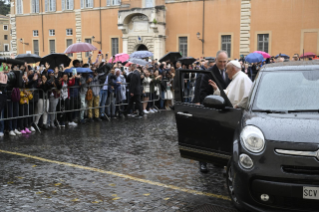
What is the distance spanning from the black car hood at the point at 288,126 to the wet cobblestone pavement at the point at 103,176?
144 cm

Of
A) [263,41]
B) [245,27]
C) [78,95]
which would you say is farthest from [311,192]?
[245,27]

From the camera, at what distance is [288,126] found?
4.48 meters

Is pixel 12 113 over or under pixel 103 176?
over

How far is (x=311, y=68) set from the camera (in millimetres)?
5449

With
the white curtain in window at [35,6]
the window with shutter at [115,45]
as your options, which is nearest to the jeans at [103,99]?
the window with shutter at [115,45]

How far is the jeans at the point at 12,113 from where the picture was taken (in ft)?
37.6

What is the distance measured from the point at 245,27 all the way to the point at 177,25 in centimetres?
656

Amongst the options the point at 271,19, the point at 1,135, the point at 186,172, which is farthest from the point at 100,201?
the point at 271,19

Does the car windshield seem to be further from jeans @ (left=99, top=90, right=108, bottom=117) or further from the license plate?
jeans @ (left=99, top=90, right=108, bottom=117)

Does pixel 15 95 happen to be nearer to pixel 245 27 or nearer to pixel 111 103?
pixel 111 103

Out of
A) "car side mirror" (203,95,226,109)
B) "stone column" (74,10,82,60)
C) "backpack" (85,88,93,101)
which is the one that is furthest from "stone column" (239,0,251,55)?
"car side mirror" (203,95,226,109)

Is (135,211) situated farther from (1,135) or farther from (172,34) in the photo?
(172,34)

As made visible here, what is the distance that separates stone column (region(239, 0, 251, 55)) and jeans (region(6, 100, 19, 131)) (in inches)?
1012

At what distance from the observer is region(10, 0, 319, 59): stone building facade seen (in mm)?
32125
